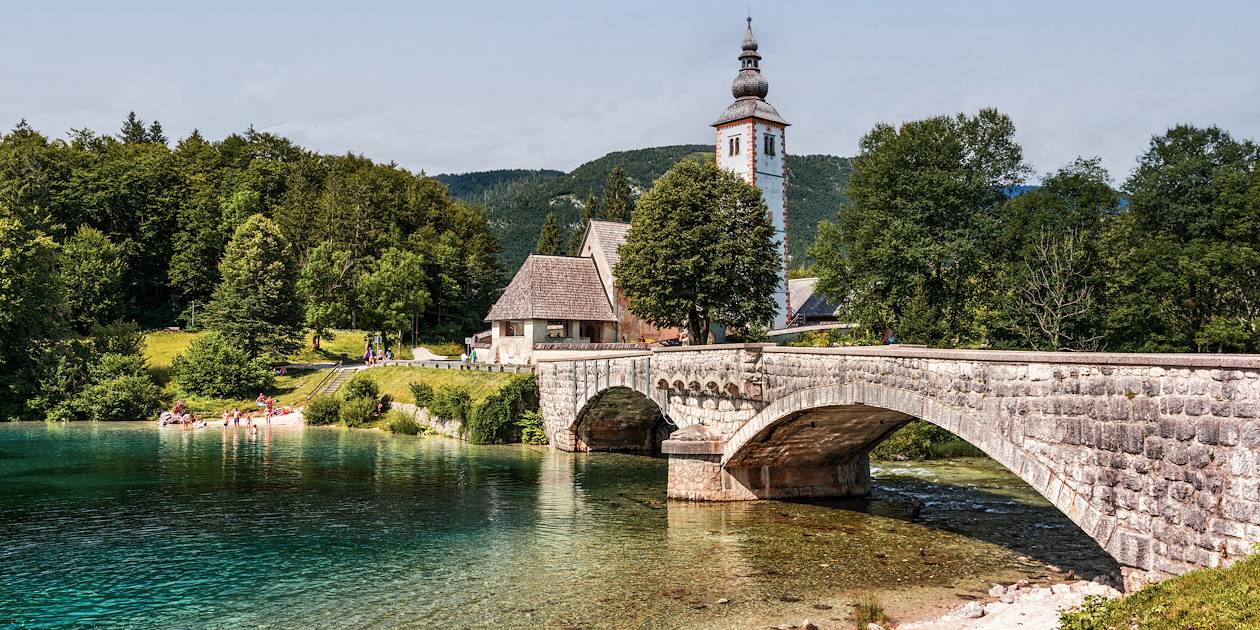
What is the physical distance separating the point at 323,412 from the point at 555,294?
1690 centimetres

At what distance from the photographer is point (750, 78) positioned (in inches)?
2832

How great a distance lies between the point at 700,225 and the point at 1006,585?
35.6 meters

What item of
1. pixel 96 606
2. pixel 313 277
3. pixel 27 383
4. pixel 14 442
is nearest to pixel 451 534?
pixel 96 606

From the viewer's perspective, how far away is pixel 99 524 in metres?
26.7

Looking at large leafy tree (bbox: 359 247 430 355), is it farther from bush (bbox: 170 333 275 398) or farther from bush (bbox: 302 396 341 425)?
bush (bbox: 302 396 341 425)

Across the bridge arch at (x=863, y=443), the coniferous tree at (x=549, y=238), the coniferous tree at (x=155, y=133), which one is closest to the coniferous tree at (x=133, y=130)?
the coniferous tree at (x=155, y=133)

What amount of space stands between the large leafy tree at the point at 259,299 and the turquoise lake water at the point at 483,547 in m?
31.8

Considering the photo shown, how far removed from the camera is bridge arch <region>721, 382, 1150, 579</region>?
1527cm

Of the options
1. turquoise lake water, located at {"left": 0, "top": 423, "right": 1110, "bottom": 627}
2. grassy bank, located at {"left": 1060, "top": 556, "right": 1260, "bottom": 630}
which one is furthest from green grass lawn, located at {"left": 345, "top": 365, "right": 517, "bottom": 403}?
grassy bank, located at {"left": 1060, "top": 556, "right": 1260, "bottom": 630}

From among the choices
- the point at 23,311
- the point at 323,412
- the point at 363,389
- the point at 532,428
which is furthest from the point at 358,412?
the point at 23,311

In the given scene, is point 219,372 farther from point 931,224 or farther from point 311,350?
point 931,224

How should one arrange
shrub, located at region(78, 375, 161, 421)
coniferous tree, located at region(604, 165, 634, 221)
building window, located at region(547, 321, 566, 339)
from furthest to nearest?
coniferous tree, located at region(604, 165, 634, 221)
shrub, located at region(78, 375, 161, 421)
building window, located at region(547, 321, 566, 339)

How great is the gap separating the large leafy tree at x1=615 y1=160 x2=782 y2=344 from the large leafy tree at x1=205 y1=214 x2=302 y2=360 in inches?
1204

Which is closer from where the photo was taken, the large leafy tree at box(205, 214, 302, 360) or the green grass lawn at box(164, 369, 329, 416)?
the green grass lawn at box(164, 369, 329, 416)
